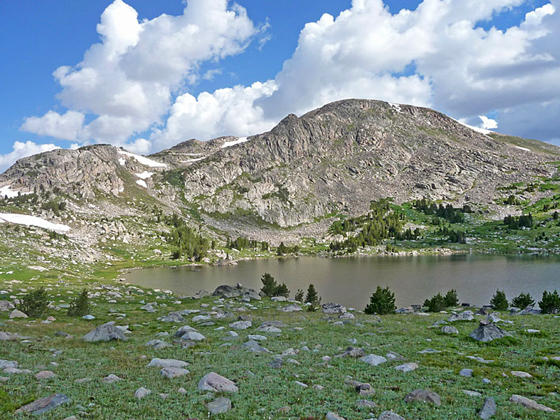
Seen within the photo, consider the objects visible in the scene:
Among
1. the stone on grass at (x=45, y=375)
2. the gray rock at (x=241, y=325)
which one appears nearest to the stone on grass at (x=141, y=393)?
the stone on grass at (x=45, y=375)

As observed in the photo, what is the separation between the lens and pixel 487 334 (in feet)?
75.5

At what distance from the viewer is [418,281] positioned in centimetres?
9000

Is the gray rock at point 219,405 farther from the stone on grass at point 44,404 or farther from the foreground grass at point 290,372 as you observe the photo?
the stone on grass at point 44,404

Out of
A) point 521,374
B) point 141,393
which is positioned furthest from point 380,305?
point 141,393

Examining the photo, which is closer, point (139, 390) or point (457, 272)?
point (139, 390)

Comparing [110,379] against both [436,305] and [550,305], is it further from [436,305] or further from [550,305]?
[550,305]

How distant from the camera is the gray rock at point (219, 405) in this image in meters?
10.9

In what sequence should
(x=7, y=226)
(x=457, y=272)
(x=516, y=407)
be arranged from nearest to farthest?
(x=516, y=407) → (x=457, y=272) → (x=7, y=226)

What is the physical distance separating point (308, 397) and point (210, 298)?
41.1 meters

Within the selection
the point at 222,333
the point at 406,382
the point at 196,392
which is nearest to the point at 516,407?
the point at 406,382

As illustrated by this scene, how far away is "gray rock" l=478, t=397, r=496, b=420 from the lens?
425 inches

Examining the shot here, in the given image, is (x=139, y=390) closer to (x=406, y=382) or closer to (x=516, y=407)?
(x=406, y=382)

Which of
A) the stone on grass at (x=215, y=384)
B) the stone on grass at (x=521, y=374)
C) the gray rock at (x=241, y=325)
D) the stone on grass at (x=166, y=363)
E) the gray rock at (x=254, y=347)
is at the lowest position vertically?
the gray rock at (x=241, y=325)

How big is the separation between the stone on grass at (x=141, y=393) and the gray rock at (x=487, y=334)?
842 inches
